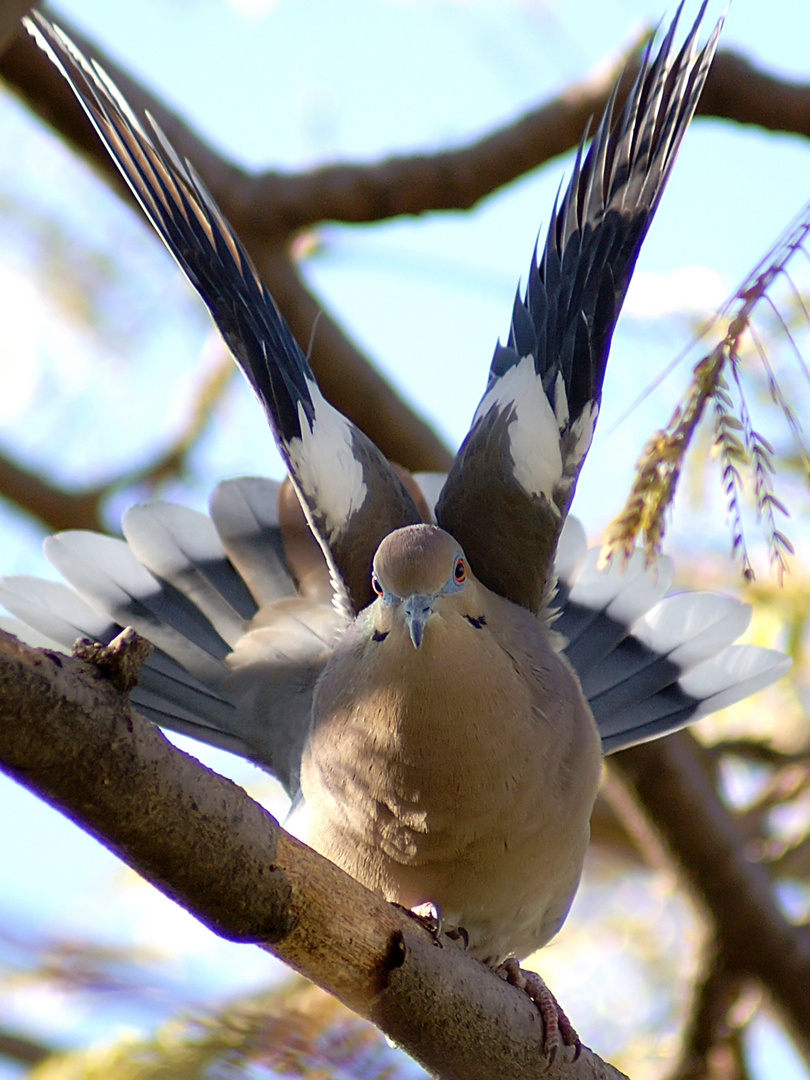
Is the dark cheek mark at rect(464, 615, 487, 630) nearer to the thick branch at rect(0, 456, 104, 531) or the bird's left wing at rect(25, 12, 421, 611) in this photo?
the bird's left wing at rect(25, 12, 421, 611)

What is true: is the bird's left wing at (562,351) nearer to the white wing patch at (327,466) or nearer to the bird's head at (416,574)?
the white wing patch at (327,466)

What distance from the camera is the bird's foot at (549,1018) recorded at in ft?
7.41

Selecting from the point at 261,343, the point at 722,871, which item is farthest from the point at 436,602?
the point at 722,871

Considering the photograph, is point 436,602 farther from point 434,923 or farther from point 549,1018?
point 549,1018

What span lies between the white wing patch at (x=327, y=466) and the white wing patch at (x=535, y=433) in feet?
1.26

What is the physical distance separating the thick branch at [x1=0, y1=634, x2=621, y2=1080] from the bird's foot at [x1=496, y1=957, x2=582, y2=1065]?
25 millimetres

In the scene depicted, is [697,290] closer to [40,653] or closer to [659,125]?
[659,125]

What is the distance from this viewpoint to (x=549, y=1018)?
230 centimetres

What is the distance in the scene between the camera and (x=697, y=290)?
4059 mm

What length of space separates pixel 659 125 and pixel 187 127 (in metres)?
1.54

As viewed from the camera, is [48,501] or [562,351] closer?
[562,351]

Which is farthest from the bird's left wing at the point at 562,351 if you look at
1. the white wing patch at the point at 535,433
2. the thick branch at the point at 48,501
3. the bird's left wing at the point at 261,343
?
the thick branch at the point at 48,501

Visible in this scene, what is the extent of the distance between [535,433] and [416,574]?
606mm

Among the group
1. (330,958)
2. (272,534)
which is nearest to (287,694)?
(272,534)
